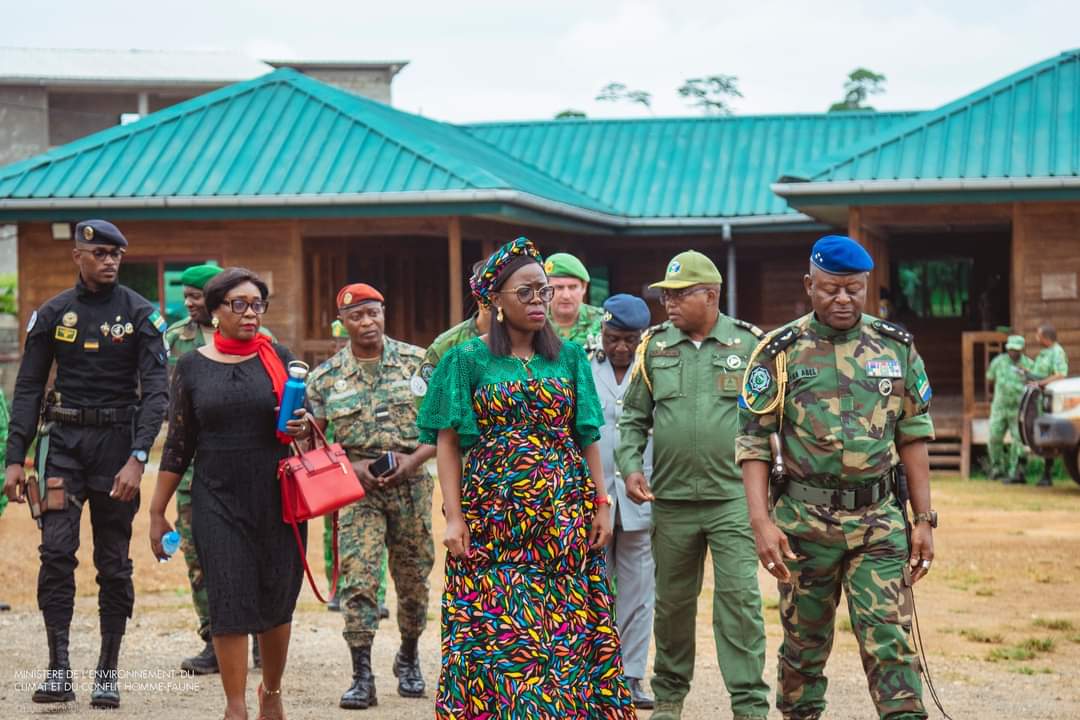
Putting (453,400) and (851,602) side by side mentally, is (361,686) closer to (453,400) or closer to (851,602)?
(453,400)

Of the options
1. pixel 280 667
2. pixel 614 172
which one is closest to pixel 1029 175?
pixel 614 172

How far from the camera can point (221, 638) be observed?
6.48 metres

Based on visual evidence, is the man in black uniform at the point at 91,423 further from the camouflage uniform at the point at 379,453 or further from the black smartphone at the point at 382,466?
the black smartphone at the point at 382,466

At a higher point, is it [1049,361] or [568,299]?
[568,299]

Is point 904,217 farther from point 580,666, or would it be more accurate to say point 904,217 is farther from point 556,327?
point 580,666

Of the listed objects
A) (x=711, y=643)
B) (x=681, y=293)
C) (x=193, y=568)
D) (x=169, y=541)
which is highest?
(x=681, y=293)

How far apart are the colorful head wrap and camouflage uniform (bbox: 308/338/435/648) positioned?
1847 millimetres

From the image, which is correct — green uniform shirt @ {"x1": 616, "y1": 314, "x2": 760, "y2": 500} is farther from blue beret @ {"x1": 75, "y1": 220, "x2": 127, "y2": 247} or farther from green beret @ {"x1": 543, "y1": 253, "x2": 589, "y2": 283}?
blue beret @ {"x1": 75, "y1": 220, "x2": 127, "y2": 247}

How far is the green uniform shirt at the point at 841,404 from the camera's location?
5.71 m

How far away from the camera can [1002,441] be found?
1783 cm

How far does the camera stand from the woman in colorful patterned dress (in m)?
5.57

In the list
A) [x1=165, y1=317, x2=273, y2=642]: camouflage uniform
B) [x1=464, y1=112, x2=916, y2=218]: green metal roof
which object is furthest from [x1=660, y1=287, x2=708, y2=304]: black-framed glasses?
[x1=464, y1=112, x2=916, y2=218]: green metal roof

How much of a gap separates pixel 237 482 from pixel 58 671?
5.45 feet

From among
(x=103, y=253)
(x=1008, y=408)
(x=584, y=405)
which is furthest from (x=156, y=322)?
(x=1008, y=408)
